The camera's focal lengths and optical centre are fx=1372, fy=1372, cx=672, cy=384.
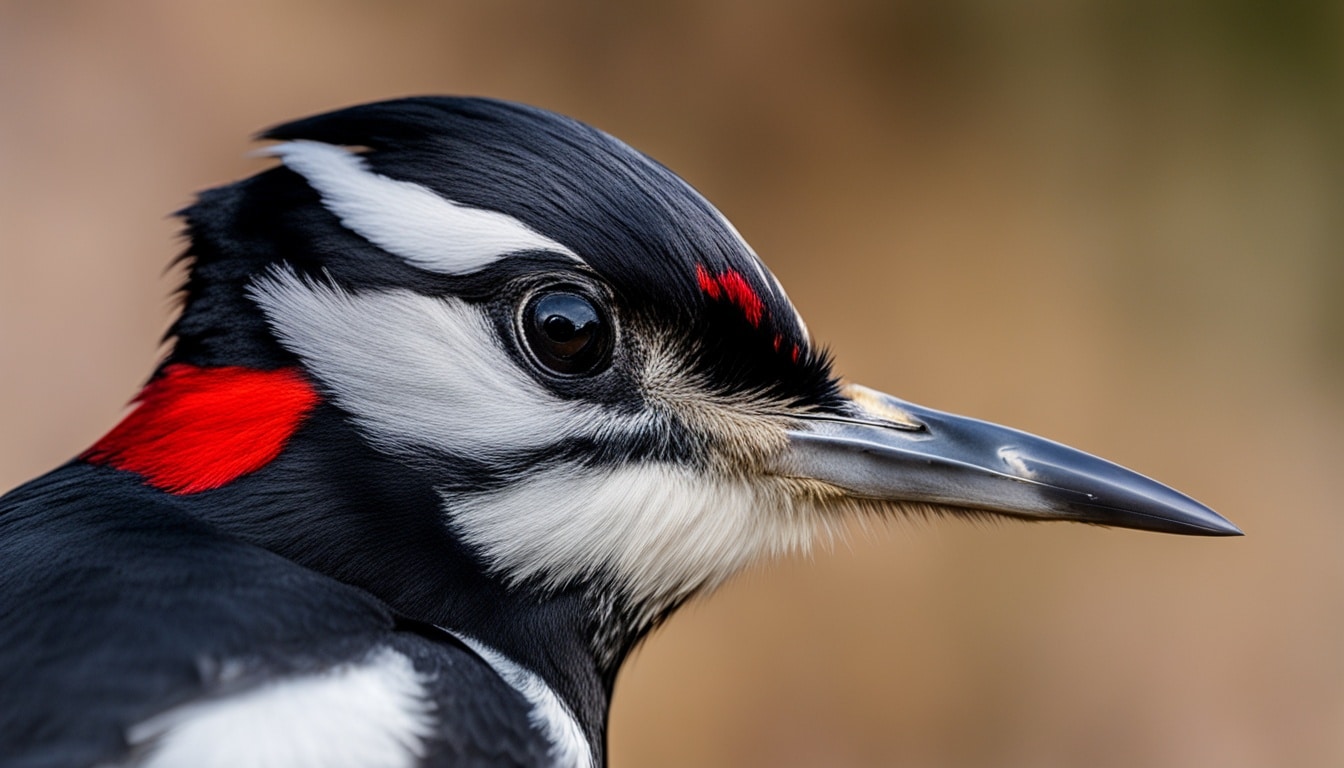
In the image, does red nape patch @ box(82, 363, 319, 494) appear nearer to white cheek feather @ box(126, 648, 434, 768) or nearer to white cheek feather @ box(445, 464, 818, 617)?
white cheek feather @ box(445, 464, 818, 617)

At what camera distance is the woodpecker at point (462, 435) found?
1.86 meters

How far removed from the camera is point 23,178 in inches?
207

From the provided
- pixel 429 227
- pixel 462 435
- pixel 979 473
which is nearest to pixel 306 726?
pixel 462 435

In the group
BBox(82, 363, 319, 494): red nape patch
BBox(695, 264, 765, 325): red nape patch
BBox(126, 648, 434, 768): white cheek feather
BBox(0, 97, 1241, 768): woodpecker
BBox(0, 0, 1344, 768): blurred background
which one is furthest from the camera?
BBox(0, 0, 1344, 768): blurred background

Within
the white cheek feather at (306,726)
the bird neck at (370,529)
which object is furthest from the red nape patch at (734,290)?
the white cheek feather at (306,726)

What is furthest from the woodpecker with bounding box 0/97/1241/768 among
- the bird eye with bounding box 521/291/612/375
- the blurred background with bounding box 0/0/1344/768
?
the blurred background with bounding box 0/0/1344/768

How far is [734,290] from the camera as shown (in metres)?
2.18

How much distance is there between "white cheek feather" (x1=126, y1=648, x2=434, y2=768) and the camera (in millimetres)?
1527

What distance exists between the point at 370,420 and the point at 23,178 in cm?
394

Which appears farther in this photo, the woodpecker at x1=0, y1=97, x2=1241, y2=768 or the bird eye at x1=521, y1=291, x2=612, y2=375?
the bird eye at x1=521, y1=291, x2=612, y2=375

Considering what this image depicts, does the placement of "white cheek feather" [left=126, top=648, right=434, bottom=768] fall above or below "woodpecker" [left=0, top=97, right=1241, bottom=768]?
below

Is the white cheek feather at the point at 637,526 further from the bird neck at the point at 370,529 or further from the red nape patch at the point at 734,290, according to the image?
the red nape patch at the point at 734,290

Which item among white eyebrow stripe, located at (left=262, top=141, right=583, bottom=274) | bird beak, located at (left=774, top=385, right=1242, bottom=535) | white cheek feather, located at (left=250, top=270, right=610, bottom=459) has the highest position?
white eyebrow stripe, located at (left=262, top=141, right=583, bottom=274)

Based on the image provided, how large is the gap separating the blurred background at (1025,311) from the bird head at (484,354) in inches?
147
